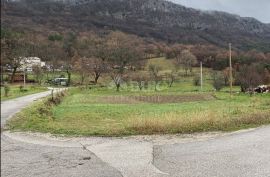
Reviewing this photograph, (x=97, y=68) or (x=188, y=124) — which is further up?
(x=97, y=68)

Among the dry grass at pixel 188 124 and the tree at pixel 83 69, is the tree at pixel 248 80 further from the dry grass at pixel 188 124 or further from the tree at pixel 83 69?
the dry grass at pixel 188 124

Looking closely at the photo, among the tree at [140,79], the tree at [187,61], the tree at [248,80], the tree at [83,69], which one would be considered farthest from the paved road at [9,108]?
the tree at [187,61]

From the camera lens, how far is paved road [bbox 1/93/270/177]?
1035cm

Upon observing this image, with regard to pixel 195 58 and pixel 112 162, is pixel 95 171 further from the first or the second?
pixel 195 58

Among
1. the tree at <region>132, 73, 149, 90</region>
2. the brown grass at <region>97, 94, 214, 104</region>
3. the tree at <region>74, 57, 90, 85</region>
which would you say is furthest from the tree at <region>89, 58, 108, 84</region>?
the brown grass at <region>97, 94, 214, 104</region>

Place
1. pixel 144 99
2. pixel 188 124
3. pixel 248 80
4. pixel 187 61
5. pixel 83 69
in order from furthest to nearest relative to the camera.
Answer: pixel 187 61 < pixel 83 69 < pixel 248 80 < pixel 144 99 < pixel 188 124

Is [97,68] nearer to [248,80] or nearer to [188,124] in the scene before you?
[248,80]

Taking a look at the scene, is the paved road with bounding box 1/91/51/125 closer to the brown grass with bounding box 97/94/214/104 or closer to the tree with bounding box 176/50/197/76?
the brown grass with bounding box 97/94/214/104

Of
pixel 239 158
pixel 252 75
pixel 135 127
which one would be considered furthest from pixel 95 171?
pixel 252 75

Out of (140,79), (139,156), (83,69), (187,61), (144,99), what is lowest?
(144,99)

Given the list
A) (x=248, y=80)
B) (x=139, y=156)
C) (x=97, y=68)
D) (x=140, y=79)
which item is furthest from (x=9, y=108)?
(x=140, y=79)

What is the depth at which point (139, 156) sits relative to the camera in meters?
12.6

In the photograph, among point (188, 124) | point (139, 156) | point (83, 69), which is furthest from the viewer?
point (83, 69)

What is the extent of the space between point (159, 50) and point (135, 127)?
17474 centimetres
